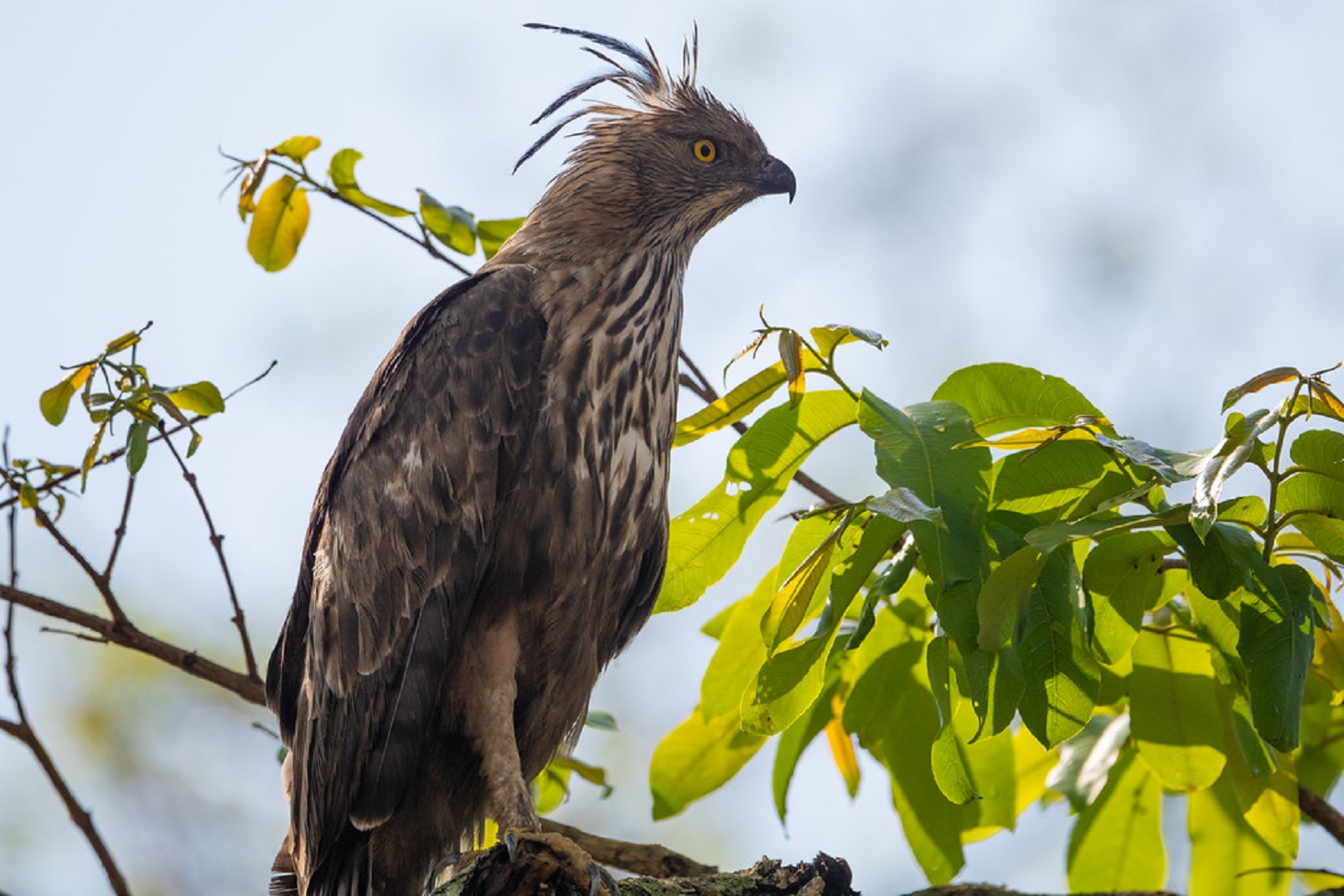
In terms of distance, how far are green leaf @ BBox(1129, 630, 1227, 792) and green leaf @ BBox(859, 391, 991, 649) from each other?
36.5 inches

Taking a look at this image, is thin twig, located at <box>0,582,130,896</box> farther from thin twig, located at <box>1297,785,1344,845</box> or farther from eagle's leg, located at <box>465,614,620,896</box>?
thin twig, located at <box>1297,785,1344,845</box>

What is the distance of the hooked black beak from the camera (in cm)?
451

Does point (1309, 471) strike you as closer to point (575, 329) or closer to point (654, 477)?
point (654, 477)

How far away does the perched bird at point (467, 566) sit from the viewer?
11.2 feet

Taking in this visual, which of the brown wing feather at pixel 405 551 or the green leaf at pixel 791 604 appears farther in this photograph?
the brown wing feather at pixel 405 551

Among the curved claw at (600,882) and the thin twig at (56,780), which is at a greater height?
the thin twig at (56,780)

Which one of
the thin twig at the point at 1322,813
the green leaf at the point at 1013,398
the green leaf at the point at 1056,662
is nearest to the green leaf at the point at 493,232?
the green leaf at the point at 1013,398

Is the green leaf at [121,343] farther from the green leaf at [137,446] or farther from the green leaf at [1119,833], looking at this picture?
the green leaf at [1119,833]

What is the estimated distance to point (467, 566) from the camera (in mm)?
3424

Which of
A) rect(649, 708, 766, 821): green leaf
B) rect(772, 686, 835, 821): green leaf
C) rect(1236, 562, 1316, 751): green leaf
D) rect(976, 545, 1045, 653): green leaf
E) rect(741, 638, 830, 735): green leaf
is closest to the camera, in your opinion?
rect(976, 545, 1045, 653): green leaf

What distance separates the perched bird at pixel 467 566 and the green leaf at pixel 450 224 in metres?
0.26

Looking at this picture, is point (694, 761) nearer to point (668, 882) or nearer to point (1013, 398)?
point (668, 882)

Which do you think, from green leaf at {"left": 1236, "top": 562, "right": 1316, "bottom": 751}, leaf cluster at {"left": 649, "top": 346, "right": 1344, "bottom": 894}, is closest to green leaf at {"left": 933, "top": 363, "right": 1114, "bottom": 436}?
leaf cluster at {"left": 649, "top": 346, "right": 1344, "bottom": 894}

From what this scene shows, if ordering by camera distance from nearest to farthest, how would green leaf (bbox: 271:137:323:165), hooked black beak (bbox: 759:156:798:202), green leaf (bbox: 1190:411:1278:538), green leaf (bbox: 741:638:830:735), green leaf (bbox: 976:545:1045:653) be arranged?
green leaf (bbox: 1190:411:1278:538)
green leaf (bbox: 976:545:1045:653)
green leaf (bbox: 741:638:830:735)
green leaf (bbox: 271:137:323:165)
hooked black beak (bbox: 759:156:798:202)
